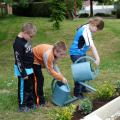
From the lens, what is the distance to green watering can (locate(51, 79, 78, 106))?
286 inches

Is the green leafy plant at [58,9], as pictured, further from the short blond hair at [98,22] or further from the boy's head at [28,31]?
the boy's head at [28,31]

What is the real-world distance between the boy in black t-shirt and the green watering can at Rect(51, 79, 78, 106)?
15.5 inches

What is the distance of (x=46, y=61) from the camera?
23.1ft

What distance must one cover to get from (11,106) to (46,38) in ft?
35.1

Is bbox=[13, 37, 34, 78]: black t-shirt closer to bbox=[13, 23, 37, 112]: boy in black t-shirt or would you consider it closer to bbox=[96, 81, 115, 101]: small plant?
bbox=[13, 23, 37, 112]: boy in black t-shirt

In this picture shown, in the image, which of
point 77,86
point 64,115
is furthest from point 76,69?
point 64,115

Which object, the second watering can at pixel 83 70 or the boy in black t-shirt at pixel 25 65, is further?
the second watering can at pixel 83 70

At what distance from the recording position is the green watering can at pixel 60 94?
726cm

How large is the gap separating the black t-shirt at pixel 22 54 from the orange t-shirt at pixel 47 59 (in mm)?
244

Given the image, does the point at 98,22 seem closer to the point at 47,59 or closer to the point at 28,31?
the point at 47,59

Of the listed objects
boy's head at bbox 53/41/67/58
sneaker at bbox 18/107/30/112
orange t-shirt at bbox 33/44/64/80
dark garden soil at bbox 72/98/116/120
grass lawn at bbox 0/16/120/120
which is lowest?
grass lawn at bbox 0/16/120/120

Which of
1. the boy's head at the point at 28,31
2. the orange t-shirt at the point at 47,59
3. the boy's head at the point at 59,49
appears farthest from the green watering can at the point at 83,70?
the boy's head at the point at 28,31

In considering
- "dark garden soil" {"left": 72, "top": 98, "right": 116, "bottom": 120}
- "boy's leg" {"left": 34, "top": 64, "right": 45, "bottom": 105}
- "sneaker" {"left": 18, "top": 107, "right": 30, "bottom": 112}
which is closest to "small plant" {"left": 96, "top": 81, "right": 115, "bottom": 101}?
"dark garden soil" {"left": 72, "top": 98, "right": 116, "bottom": 120}

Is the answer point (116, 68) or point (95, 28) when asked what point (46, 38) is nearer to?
point (116, 68)
